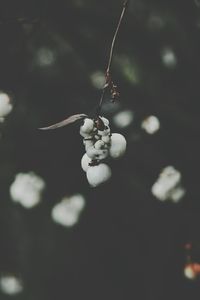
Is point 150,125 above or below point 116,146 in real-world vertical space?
above

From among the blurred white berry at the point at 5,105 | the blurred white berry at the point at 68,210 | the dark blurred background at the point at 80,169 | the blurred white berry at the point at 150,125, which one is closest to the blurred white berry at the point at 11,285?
the dark blurred background at the point at 80,169

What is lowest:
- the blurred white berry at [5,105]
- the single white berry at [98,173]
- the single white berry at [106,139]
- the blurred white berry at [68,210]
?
the blurred white berry at [68,210]

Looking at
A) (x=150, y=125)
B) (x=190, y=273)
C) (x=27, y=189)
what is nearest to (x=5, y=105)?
(x=27, y=189)

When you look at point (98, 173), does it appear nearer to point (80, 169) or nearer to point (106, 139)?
point (106, 139)

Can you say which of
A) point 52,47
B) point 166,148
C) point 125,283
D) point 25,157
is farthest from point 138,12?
point 125,283

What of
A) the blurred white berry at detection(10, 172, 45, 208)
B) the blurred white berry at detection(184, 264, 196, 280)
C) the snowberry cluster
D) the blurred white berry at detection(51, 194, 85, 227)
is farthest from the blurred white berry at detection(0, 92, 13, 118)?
the blurred white berry at detection(184, 264, 196, 280)

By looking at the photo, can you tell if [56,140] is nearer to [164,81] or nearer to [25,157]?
[25,157]

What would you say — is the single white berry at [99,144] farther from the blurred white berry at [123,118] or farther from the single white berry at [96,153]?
the blurred white berry at [123,118]
